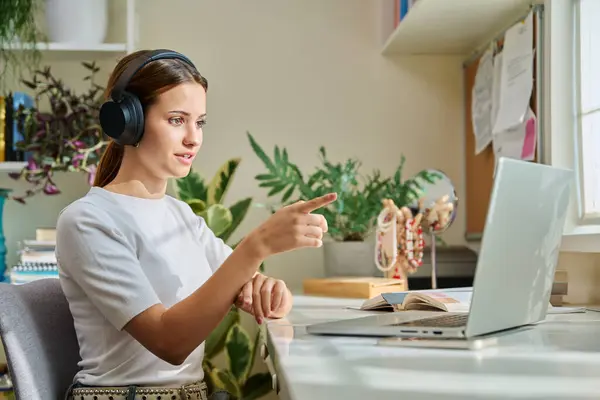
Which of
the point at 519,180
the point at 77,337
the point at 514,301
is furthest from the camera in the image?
the point at 77,337

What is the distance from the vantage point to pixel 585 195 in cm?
200

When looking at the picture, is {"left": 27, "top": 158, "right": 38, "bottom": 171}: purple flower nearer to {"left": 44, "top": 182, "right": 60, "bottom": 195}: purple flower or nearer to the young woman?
{"left": 44, "top": 182, "right": 60, "bottom": 195}: purple flower

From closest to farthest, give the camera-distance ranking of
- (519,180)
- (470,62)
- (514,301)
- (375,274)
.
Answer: (519,180), (514,301), (375,274), (470,62)

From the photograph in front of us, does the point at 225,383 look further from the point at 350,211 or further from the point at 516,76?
the point at 516,76

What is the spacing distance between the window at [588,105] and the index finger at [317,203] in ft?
3.42

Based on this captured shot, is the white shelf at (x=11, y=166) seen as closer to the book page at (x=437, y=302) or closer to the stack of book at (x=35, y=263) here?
the stack of book at (x=35, y=263)

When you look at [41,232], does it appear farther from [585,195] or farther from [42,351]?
[585,195]

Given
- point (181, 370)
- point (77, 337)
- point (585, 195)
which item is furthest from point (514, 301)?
point (585, 195)

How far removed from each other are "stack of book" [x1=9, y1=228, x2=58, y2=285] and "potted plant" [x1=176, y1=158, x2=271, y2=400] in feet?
1.38

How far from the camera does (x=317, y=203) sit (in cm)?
112

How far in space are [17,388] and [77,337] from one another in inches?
7.7

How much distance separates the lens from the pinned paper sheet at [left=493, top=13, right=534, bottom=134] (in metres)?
2.21

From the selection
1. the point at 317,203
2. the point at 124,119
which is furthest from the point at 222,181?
the point at 317,203

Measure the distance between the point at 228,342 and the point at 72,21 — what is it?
1.09 m
